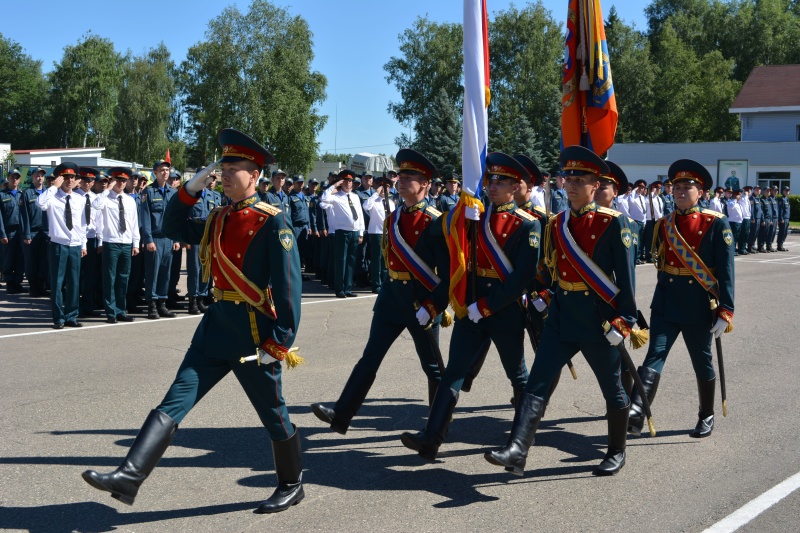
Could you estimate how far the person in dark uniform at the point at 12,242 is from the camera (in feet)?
48.8

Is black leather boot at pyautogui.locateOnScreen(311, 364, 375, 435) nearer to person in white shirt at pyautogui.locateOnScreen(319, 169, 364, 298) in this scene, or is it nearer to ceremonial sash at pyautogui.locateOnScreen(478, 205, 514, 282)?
ceremonial sash at pyautogui.locateOnScreen(478, 205, 514, 282)

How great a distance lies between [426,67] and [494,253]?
61.5 metres

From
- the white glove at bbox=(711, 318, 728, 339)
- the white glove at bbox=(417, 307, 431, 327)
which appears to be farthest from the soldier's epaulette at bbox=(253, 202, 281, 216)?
the white glove at bbox=(711, 318, 728, 339)

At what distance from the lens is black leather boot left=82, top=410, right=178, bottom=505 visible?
4.30 m

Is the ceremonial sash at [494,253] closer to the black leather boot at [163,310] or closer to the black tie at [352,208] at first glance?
the black leather boot at [163,310]

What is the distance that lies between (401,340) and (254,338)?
5.79 meters

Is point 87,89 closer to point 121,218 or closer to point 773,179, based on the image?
point 773,179

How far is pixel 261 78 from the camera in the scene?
54.6 meters

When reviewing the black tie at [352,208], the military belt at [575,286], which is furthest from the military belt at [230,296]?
the black tie at [352,208]

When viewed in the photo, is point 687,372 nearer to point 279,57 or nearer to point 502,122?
point 279,57

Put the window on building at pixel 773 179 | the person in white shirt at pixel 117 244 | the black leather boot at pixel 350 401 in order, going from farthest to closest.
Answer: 1. the window on building at pixel 773 179
2. the person in white shirt at pixel 117 244
3. the black leather boot at pixel 350 401

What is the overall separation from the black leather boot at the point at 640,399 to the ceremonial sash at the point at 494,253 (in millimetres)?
1578

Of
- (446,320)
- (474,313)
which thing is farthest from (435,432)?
(446,320)

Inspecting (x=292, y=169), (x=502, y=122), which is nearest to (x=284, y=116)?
(x=292, y=169)
